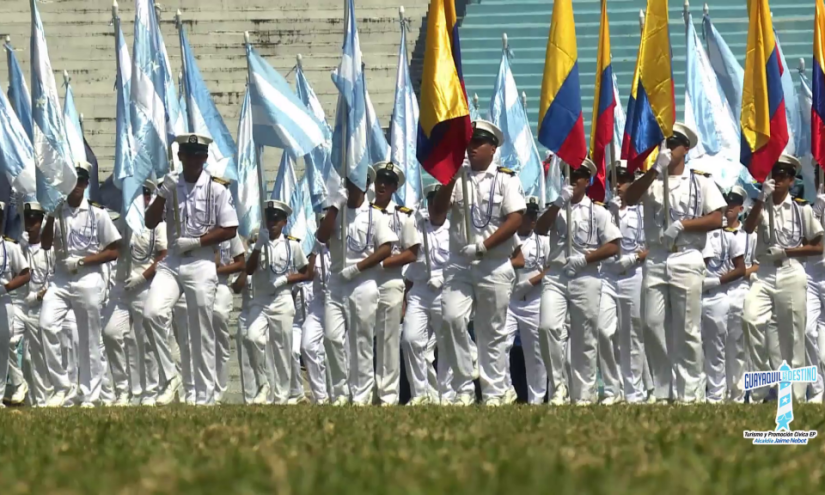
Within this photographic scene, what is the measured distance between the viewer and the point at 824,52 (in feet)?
49.9

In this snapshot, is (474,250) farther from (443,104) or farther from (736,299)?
(736,299)

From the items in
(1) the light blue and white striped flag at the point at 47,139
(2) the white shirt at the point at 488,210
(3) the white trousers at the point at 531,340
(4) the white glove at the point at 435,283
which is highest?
(1) the light blue and white striped flag at the point at 47,139

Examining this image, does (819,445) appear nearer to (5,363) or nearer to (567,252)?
(567,252)

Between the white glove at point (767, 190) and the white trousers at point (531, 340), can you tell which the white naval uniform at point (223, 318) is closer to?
the white trousers at point (531, 340)

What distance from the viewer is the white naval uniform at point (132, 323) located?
15469 mm

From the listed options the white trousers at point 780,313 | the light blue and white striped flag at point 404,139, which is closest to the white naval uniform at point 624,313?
the white trousers at point 780,313

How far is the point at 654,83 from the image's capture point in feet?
43.6

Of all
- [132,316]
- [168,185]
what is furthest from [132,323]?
[168,185]

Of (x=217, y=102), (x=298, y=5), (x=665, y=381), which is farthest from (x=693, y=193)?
(x=298, y=5)

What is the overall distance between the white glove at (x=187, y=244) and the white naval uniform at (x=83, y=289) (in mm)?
1670

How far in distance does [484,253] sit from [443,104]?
1.29 metres

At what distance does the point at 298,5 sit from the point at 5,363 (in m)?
12.1

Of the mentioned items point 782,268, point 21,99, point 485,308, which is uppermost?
point 21,99

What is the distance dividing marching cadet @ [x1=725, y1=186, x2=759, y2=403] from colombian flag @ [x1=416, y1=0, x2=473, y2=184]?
4698mm
